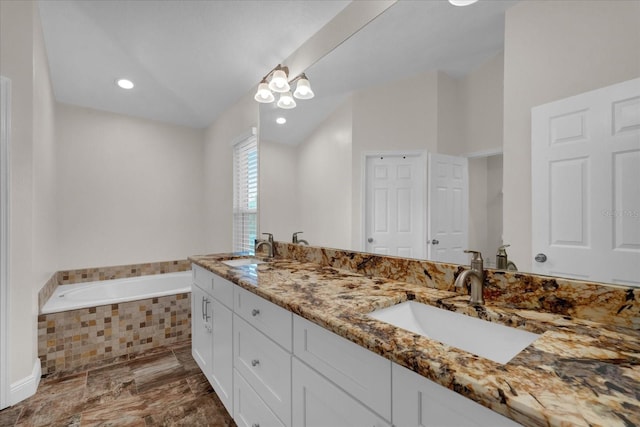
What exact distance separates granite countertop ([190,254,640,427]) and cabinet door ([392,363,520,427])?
37mm

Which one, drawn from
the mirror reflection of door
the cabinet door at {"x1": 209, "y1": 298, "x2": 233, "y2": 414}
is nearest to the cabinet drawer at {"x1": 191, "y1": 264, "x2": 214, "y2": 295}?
the cabinet door at {"x1": 209, "y1": 298, "x2": 233, "y2": 414}

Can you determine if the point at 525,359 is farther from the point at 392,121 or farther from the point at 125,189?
the point at 125,189

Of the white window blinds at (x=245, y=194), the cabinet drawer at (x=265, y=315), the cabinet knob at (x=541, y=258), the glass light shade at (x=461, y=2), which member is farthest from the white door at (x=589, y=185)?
the white window blinds at (x=245, y=194)

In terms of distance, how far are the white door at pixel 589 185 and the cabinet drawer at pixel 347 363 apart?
0.64 m

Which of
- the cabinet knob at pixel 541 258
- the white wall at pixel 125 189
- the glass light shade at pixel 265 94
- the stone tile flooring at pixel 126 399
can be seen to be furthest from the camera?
the white wall at pixel 125 189

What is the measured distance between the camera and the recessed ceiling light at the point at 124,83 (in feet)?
9.20

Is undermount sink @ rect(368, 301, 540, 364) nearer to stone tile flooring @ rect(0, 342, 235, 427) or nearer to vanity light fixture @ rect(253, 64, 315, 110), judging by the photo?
stone tile flooring @ rect(0, 342, 235, 427)

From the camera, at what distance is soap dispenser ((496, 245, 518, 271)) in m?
0.99

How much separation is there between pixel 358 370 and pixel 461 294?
56 cm

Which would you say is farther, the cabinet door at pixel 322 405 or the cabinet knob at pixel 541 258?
the cabinet knob at pixel 541 258

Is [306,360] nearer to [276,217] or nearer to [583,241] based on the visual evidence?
[583,241]

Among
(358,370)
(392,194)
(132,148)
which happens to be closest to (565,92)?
(392,194)

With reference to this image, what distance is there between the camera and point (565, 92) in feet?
2.76

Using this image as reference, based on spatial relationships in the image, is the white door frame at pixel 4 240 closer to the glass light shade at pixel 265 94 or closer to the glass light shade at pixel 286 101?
the glass light shade at pixel 265 94
